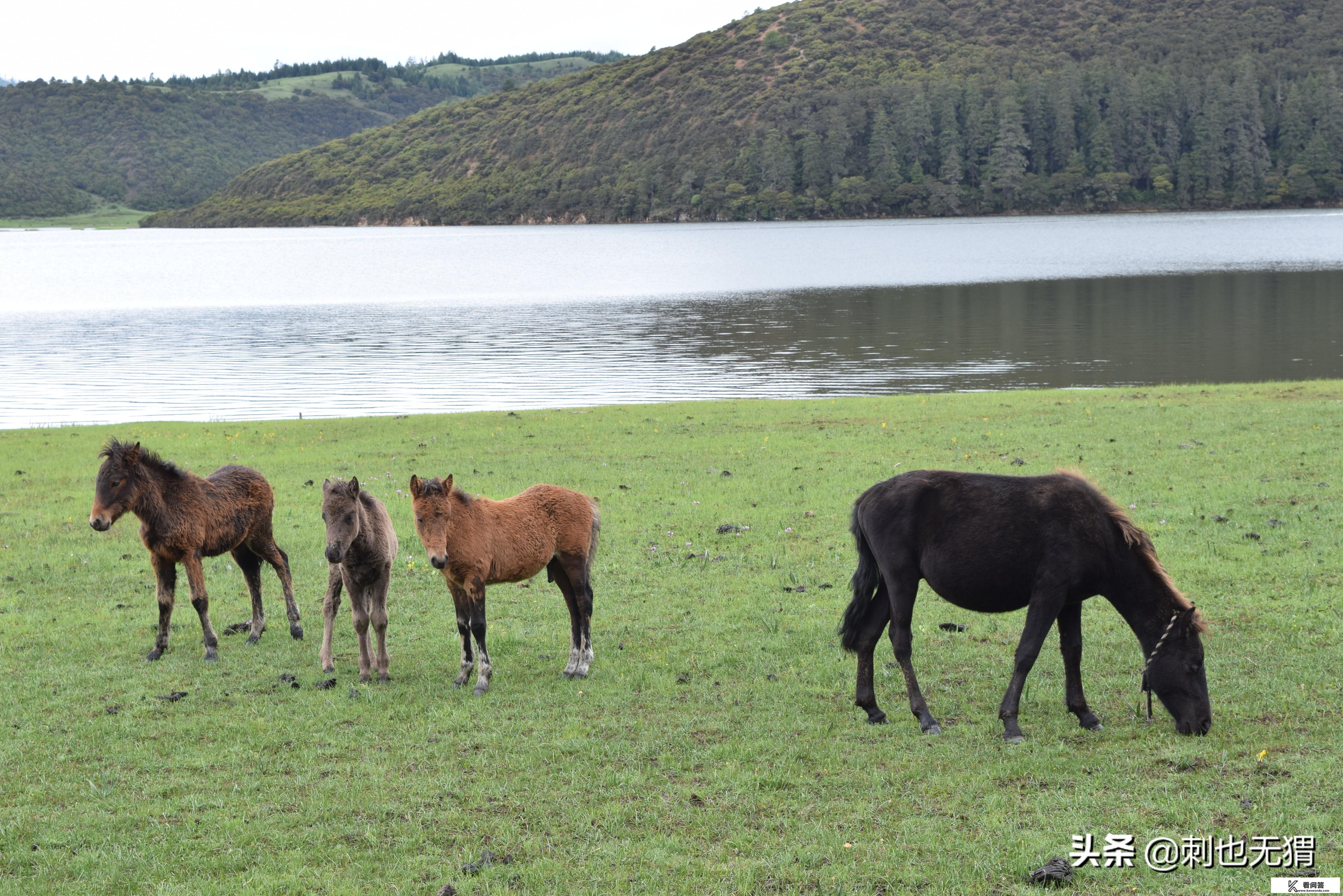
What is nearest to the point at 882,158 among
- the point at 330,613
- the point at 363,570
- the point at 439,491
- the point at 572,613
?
the point at 572,613

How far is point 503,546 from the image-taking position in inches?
390

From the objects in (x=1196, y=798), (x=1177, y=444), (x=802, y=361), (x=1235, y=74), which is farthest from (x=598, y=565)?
(x=1235, y=74)

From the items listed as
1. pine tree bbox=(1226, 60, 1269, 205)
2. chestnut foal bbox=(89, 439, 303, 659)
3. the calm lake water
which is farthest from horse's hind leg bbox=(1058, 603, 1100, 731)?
pine tree bbox=(1226, 60, 1269, 205)

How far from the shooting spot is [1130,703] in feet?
29.4

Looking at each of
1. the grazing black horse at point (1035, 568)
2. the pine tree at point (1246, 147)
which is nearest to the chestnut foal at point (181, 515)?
the grazing black horse at point (1035, 568)

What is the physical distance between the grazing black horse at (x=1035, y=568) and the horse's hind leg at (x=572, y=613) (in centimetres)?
318

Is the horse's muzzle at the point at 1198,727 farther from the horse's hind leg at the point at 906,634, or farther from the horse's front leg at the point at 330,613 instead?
the horse's front leg at the point at 330,613

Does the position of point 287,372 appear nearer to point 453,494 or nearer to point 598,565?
point 598,565

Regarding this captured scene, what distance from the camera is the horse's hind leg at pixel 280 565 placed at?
1221 cm

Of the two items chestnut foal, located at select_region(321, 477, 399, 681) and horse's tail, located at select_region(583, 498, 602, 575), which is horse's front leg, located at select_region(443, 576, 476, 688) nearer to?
chestnut foal, located at select_region(321, 477, 399, 681)

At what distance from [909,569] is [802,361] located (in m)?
40.1

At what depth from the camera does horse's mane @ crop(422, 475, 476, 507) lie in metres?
9.45

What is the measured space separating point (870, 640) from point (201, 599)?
7.00 metres

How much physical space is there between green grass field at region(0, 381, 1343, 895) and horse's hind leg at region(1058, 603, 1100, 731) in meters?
0.16
